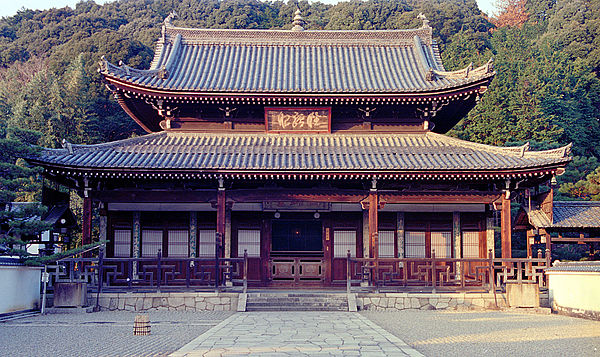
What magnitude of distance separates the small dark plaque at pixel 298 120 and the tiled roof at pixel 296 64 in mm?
1027

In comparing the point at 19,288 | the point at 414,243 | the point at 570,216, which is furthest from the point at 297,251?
the point at 570,216

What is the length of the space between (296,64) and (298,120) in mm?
3775

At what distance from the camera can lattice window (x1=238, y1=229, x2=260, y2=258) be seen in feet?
73.5

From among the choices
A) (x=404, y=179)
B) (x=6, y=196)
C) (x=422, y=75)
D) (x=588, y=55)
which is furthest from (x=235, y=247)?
(x=588, y=55)

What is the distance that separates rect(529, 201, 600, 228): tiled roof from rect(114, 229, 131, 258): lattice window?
15.9 m

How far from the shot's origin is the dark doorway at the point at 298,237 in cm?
2246

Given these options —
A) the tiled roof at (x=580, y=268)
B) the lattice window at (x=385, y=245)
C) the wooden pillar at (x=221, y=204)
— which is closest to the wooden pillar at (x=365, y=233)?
the lattice window at (x=385, y=245)

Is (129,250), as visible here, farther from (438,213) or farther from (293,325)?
(438,213)

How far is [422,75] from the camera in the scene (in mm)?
24188

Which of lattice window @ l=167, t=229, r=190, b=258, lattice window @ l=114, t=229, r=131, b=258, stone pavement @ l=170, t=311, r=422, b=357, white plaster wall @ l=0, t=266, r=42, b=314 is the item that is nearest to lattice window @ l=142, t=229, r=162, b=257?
lattice window @ l=167, t=229, r=190, b=258

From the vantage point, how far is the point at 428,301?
745 inches

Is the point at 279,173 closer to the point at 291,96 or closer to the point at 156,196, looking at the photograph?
the point at 291,96

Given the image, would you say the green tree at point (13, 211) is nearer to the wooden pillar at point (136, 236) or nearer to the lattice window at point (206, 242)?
the wooden pillar at point (136, 236)

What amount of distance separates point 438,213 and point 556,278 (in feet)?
18.0
